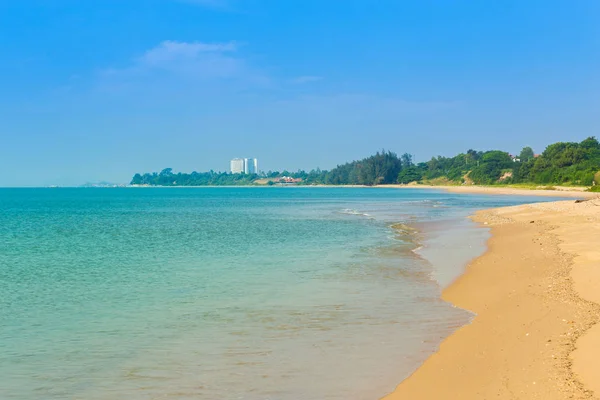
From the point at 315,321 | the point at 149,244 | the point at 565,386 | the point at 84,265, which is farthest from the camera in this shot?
the point at 149,244

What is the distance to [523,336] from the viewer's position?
10.6 meters

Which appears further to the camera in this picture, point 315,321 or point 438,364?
point 315,321

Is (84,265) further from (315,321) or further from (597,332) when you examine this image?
(597,332)

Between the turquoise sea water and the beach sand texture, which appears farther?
the turquoise sea water

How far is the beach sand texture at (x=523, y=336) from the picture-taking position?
799cm

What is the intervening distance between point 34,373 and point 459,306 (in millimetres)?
9775

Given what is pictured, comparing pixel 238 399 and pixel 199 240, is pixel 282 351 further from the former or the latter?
pixel 199 240

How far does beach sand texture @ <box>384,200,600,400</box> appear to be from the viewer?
7.99m

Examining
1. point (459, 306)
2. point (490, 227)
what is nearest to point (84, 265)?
point (459, 306)

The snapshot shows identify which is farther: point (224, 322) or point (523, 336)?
point (224, 322)

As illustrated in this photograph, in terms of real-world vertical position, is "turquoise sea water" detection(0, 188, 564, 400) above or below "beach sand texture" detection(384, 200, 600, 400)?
below

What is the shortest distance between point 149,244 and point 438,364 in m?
26.7

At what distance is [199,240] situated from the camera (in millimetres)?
35750

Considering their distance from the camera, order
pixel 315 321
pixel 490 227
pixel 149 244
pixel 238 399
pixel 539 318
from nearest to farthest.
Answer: pixel 238 399 → pixel 539 318 → pixel 315 321 → pixel 149 244 → pixel 490 227
